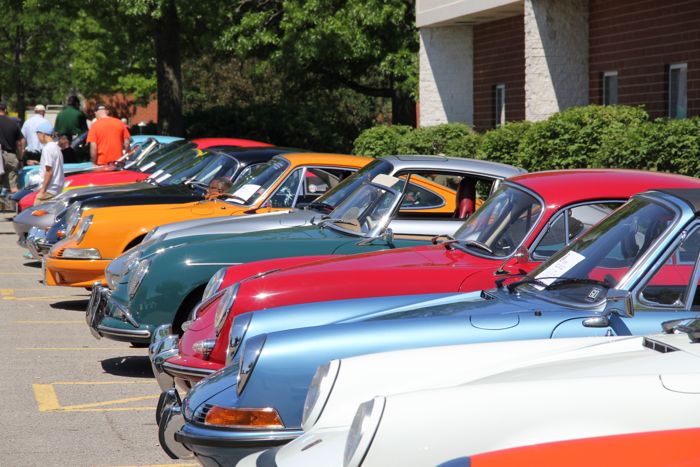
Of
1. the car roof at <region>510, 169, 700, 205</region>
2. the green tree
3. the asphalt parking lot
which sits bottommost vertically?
the asphalt parking lot

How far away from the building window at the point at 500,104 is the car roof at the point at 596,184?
15.6m

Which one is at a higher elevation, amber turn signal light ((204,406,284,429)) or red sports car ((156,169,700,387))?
red sports car ((156,169,700,387))

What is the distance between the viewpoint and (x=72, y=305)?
1184 cm

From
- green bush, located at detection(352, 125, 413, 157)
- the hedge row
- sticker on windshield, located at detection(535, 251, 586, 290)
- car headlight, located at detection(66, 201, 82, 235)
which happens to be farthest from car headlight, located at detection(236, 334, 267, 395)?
green bush, located at detection(352, 125, 413, 157)

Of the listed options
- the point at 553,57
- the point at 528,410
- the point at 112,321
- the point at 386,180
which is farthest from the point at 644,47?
the point at 528,410

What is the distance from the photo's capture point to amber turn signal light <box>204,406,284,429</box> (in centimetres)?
473

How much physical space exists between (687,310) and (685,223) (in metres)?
0.40

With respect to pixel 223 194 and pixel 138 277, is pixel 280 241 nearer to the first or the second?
pixel 138 277

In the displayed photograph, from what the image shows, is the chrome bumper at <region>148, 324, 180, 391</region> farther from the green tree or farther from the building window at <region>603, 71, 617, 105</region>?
the green tree

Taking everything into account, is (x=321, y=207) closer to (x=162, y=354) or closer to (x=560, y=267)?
(x=162, y=354)

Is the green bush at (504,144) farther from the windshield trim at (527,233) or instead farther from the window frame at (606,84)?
the windshield trim at (527,233)

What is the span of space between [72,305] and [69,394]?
420 centimetres

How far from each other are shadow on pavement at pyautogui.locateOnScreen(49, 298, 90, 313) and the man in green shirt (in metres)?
12.3

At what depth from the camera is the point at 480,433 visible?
10.3ft
